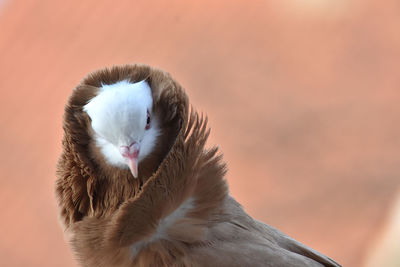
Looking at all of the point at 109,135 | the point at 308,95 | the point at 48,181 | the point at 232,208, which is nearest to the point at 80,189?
the point at 109,135

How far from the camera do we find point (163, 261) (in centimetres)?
126

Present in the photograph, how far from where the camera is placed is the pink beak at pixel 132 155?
116cm

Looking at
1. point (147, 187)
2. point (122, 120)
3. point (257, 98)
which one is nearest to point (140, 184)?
point (147, 187)

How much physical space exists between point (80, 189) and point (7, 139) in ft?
5.18

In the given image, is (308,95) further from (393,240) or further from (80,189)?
(80,189)

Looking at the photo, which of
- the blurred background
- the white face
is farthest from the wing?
the blurred background

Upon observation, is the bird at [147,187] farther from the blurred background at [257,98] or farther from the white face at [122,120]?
the blurred background at [257,98]

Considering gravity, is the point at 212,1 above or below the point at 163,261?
above

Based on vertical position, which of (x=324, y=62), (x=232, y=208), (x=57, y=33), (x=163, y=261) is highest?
(x=324, y=62)

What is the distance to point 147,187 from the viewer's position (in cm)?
124

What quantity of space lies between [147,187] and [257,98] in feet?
6.94

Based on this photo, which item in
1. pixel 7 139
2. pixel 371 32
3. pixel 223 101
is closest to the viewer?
pixel 7 139

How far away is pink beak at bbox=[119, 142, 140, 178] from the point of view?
1.16 m

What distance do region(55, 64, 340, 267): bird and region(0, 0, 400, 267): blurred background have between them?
149 centimetres
